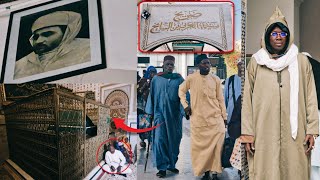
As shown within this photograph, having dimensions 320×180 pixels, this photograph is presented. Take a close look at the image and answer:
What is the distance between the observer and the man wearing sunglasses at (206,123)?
2.18 metres

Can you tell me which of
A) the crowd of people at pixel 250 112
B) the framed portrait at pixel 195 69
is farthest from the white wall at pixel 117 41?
the framed portrait at pixel 195 69

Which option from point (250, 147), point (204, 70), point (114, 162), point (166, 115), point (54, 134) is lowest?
point (114, 162)

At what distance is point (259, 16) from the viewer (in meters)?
2.34

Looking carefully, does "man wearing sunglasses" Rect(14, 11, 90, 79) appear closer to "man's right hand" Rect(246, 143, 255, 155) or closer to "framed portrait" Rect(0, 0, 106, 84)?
"framed portrait" Rect(0, 0, 106, 84)

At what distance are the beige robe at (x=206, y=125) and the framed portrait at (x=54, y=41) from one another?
701 millimetres

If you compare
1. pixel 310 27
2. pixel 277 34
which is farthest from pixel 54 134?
pixel 310 27

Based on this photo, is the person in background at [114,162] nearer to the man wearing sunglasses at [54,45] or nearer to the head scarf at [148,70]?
the head scarf at [148,70]

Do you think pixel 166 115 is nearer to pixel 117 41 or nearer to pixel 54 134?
pixel 117 41

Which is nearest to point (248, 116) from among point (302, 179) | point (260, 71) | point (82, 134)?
point (260, 71)

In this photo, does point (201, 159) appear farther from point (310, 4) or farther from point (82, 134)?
point (310, 4)

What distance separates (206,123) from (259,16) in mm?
884

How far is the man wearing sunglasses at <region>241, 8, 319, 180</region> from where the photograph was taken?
82.8 inches

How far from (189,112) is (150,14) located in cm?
72

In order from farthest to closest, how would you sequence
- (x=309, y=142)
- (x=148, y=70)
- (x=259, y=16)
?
1. (x=259, y=16)
2. (x=148, y=70)
3. (x=309, y=142)
